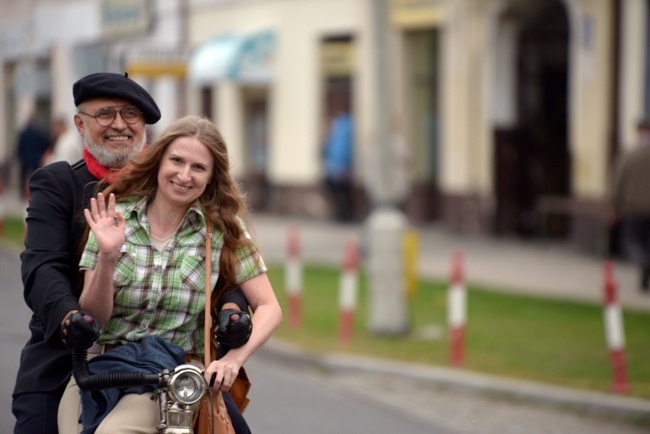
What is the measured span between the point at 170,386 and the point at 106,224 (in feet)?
1.63

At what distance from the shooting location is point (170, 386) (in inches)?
144

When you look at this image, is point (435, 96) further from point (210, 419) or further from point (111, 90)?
point (210, 419)

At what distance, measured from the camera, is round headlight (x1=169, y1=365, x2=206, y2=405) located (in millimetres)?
3666

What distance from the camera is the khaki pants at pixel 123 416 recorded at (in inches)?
147

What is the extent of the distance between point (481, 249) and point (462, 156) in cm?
294

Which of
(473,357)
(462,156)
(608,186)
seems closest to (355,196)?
(462,156)

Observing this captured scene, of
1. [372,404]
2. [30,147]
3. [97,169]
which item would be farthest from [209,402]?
[30,147]

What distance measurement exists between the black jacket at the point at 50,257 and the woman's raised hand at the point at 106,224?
0.65 ft

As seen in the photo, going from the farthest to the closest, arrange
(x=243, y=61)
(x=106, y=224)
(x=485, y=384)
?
(x=243, y=61), (x=485, y=384), (x=106, y=224)

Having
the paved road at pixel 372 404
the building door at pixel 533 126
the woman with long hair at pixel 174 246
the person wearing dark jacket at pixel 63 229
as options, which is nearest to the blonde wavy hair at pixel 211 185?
the woman with long hair at pixel 174 246

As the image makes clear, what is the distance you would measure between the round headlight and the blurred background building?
9.30 m

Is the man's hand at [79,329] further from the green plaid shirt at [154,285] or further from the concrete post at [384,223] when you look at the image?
the concrete post at [384,223]

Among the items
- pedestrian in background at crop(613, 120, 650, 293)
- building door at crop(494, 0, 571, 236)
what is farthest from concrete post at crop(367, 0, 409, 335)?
building door at crop(494, 0, 571, 236)

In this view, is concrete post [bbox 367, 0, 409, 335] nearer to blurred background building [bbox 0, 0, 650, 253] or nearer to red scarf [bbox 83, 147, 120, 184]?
blurred background building [bbox 0, 0, 650, 253]
